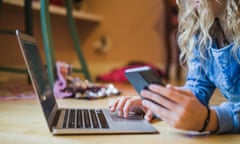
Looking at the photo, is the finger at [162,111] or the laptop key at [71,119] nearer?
the finger at [162,111]

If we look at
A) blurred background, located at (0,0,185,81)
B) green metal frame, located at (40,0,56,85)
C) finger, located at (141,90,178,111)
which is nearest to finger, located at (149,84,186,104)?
finger, located at (141,90,178,111)

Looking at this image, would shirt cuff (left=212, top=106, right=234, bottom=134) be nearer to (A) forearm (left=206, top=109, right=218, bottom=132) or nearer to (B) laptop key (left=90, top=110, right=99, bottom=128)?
(A) forearm (left=206, top=109, right=218, bottom=132)

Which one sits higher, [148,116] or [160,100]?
[160,100]

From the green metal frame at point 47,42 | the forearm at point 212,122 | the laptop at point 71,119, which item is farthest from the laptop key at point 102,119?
the green metal frame at point 47,42

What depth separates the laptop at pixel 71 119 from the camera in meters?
0.65

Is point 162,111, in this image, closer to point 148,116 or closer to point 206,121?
point 206,121

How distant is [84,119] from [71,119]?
0.03 metres

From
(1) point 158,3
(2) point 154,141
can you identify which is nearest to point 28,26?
(2) point 154,141

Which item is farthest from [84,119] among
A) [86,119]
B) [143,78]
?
[143,78]

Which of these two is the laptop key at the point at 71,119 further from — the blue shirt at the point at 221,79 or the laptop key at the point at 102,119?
the blue shirt at the point at 221,79

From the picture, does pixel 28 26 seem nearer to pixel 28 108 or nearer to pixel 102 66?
pixel 28 108

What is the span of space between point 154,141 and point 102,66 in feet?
7.07

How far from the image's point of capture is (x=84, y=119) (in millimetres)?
768

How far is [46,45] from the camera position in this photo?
1481 mm
